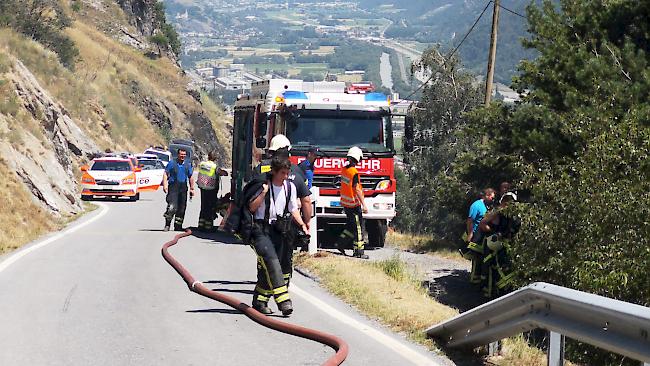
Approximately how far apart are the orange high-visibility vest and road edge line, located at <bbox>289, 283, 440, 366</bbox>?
5.33m

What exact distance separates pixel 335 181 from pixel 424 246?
583cm

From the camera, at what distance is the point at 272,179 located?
10789mm

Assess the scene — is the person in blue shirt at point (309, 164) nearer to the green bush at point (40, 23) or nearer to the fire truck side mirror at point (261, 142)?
the fire truck side mirror at point (261, 142)

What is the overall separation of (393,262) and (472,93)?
4127 cm

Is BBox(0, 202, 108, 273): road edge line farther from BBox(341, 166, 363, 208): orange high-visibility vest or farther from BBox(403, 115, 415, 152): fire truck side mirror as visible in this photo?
BBox(403, 115, 415, 152): fire truck side mirror

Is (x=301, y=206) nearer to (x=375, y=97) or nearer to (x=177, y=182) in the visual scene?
(x=375, y=97)

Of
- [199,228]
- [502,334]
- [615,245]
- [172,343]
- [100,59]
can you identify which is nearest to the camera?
[502,334]

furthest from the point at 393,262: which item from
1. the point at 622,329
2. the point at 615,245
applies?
the point at 622,329

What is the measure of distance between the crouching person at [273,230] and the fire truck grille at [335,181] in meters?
8.84

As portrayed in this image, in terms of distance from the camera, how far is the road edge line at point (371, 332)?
837cm

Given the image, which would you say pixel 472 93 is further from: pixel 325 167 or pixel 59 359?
pixel 59 359

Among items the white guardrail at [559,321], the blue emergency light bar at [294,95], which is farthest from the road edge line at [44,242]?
the white guardrail at [559,321]

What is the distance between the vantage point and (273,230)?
35.8ft

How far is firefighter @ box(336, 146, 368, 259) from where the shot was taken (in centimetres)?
1805
